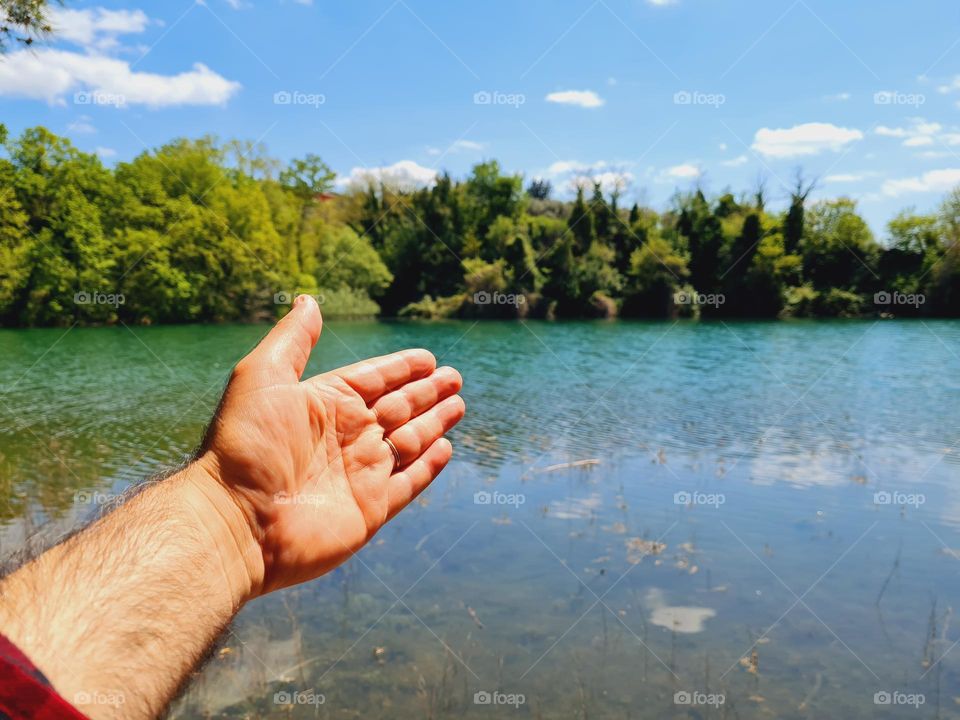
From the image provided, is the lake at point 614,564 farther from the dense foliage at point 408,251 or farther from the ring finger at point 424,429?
the dense foliage at point 408,251

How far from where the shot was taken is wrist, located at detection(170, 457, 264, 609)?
2246mm

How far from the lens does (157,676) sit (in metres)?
1.74

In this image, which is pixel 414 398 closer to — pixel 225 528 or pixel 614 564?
pixel 225 528

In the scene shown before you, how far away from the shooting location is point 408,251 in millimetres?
58062

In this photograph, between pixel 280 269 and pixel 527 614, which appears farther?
pixel 280 269

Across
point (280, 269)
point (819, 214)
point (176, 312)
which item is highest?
point (819, 214)

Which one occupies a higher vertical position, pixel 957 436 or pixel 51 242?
pixel 51 242

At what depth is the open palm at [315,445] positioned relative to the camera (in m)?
2.45

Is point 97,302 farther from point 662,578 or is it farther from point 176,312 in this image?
point 662,578

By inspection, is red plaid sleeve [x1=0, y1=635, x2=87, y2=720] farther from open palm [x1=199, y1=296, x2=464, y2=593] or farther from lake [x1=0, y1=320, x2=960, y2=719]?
open palm [x1=199, y1=296, x2=464, y2=593]

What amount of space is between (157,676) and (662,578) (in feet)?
17.9

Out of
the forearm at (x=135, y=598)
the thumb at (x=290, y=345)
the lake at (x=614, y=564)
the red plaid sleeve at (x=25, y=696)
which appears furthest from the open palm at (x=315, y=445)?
→ the red plaid sleeve at (x=25, y=696)

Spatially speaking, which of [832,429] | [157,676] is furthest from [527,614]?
[832,429]

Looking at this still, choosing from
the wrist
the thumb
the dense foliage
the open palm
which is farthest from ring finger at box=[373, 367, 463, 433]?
the dense foliage
